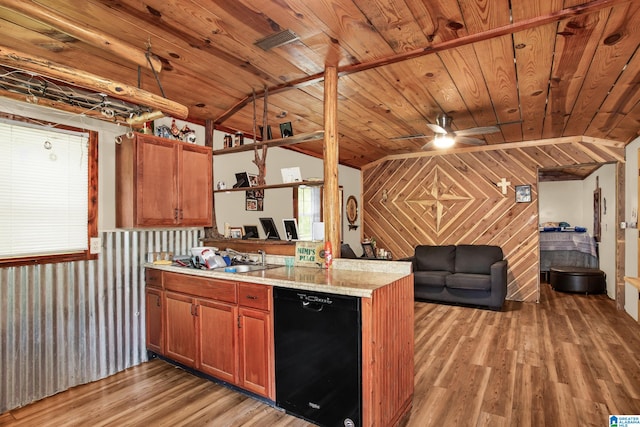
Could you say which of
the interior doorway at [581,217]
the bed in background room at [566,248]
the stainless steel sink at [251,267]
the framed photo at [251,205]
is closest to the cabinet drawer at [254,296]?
the stainless steel sink at [251,267]

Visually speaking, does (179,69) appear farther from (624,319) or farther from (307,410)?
(624,319)

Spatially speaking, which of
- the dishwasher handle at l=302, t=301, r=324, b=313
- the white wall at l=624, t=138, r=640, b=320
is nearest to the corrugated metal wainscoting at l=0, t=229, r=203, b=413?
the dishwasher handle at l=302, t=301, r=324, b=313

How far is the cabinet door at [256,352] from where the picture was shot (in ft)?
8.27

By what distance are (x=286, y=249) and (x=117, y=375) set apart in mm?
1865

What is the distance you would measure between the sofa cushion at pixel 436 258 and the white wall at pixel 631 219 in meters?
2.28

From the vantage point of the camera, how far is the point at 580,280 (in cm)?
613

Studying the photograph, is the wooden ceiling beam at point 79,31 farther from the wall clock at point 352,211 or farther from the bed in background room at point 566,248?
the bed in background room at point 566,248

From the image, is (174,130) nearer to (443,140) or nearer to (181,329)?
(181,329)

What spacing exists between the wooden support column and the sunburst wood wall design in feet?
13.7

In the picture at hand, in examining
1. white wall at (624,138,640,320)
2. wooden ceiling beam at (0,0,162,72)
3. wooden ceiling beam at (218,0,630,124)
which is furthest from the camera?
white wall at (624,138,640,320)

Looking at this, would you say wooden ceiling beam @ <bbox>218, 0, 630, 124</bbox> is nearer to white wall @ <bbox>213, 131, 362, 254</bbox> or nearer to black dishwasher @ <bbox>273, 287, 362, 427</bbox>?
white wall @ <bbox>213, 131, 362, 254</bbox>

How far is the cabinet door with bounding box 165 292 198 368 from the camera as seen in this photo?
301 centimetres

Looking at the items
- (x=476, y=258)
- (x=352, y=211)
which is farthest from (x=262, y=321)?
(x=352, y=211)

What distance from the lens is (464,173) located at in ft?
20.9
